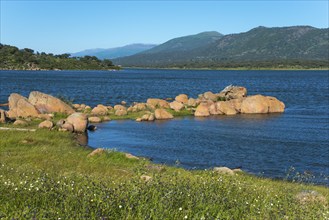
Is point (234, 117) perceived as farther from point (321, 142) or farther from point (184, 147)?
point (184, 147)

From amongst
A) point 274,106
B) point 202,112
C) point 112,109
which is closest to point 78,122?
point 112,109

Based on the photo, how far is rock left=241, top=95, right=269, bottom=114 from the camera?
62.1 m

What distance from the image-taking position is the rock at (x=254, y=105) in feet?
204

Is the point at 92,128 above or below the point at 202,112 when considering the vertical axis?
above

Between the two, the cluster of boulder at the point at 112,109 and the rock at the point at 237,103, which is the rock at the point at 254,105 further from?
the rock at the point at 237,103

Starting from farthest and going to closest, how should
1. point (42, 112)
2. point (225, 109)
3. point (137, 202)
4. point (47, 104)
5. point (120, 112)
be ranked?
point (225, 109)
point (120, 112)
point (47, 104)
point (42, 112)
point (137, 202)

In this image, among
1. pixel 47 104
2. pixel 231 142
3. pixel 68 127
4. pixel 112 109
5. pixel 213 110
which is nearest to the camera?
pixel 68 127

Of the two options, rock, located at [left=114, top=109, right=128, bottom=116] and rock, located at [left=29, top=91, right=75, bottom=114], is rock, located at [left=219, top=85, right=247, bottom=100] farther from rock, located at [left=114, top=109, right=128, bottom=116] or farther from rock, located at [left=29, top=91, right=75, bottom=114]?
rock, located at [left=29, top=91, right=75, bottom=114]

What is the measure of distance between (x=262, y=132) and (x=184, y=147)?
13243 mm

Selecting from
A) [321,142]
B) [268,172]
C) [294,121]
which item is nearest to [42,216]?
[268,172]

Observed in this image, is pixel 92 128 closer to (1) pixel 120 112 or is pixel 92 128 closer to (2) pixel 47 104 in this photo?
(2) pixel 47 104

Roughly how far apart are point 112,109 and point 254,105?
21608mm

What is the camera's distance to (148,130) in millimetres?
43094

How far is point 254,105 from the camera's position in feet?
204
